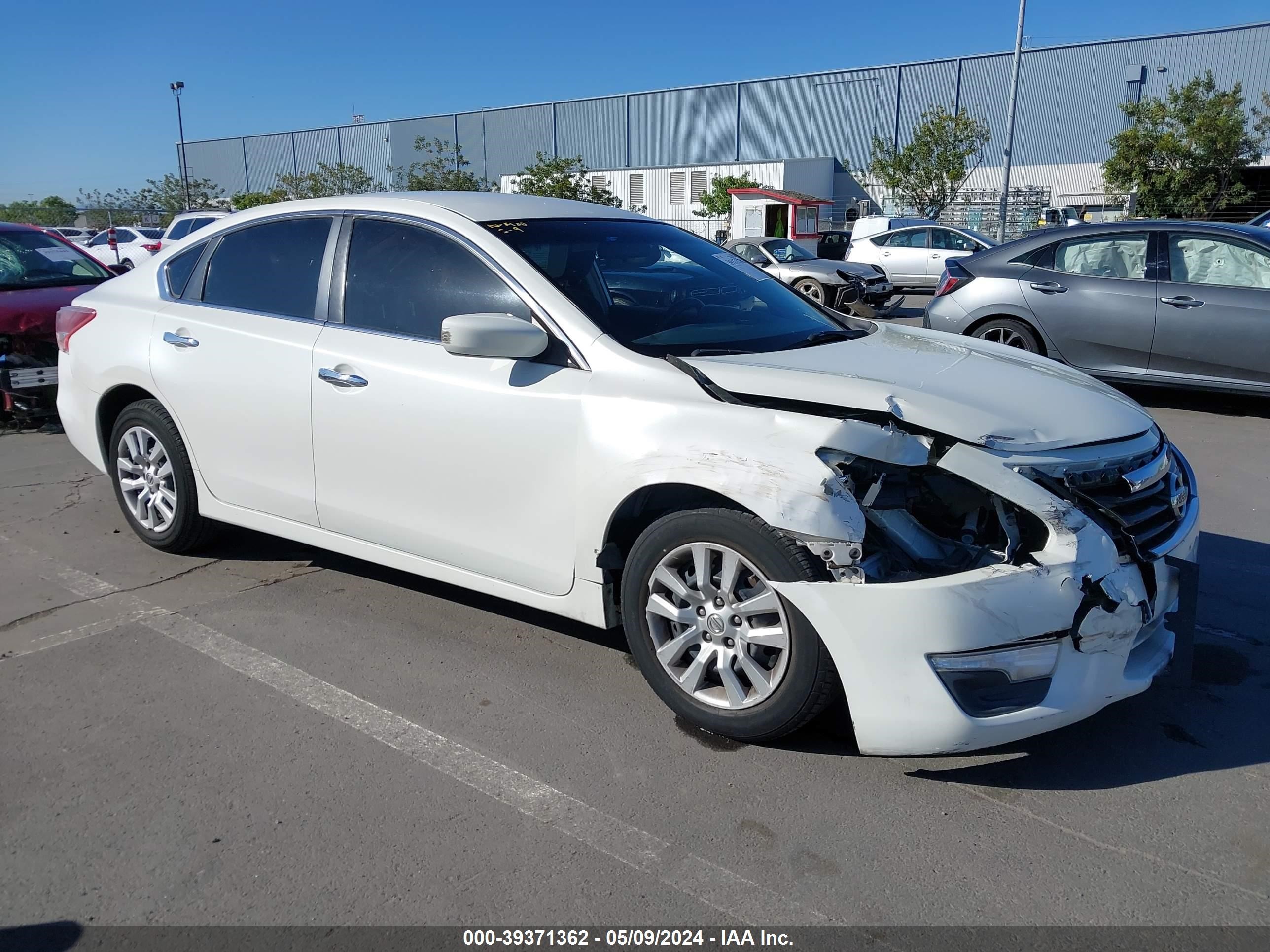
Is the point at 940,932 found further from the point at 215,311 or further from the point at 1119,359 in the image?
the point at 1119,359

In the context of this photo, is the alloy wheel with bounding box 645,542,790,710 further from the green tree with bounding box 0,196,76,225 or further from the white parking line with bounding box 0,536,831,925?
the green tree with bounding box 0,196,76,225

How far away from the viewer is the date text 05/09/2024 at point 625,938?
2.36m

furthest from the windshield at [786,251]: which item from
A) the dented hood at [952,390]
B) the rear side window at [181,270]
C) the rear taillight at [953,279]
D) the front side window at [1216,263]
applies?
the dented hood at [952,390]

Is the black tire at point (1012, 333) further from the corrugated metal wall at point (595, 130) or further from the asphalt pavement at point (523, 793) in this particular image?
the corrugated metal wall at point (595, 130)

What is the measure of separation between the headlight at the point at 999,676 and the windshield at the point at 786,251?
16.0 m

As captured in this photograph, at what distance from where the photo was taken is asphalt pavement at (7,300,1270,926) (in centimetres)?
251

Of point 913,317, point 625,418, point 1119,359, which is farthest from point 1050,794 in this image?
point 913,317

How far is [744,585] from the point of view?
3111 millimetres

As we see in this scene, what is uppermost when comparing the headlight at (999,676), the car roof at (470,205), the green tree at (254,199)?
the green tree at (254,199)

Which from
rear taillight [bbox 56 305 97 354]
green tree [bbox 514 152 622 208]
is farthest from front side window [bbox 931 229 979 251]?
rear taillight [bbox 56 305 97 354]

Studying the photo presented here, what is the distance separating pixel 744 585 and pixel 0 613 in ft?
11.0

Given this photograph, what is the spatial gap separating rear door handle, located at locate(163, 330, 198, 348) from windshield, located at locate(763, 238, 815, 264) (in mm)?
14690

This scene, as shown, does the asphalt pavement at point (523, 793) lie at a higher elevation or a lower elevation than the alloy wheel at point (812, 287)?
lower

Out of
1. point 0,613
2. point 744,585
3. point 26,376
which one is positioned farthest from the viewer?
point 26,376
